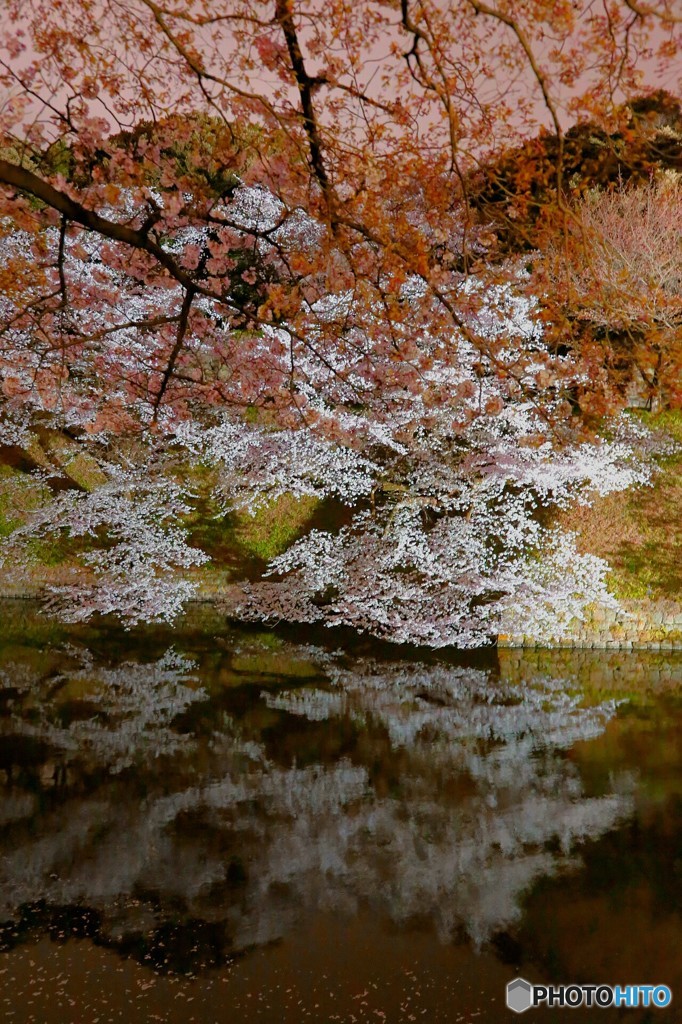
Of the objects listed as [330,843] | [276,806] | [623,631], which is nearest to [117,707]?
[276,806]

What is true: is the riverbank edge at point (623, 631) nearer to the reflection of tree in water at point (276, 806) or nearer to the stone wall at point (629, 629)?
the stone wall at point (629, 629)

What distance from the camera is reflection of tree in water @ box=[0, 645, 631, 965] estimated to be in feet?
17.3

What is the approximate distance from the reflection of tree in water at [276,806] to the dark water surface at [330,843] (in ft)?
0.09

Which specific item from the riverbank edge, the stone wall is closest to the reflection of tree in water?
the riverbank edge

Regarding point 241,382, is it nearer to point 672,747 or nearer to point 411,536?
point 411,536

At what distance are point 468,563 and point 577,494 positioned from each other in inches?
128

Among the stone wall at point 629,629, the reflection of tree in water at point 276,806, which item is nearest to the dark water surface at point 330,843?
the reflection of tree in water at point 276,806

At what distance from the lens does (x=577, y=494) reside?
15.6 meters

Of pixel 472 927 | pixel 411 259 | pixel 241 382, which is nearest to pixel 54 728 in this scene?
pixel 472 927

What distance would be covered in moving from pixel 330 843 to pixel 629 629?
8306 millimetres

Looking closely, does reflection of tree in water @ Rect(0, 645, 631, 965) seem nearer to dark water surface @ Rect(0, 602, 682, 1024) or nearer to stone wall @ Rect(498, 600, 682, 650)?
dark water surface @ Rect(0, 602, 682, 1024)

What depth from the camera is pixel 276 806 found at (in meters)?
6.93

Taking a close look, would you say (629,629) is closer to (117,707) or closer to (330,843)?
(330,843)

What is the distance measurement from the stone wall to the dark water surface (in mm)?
1429
